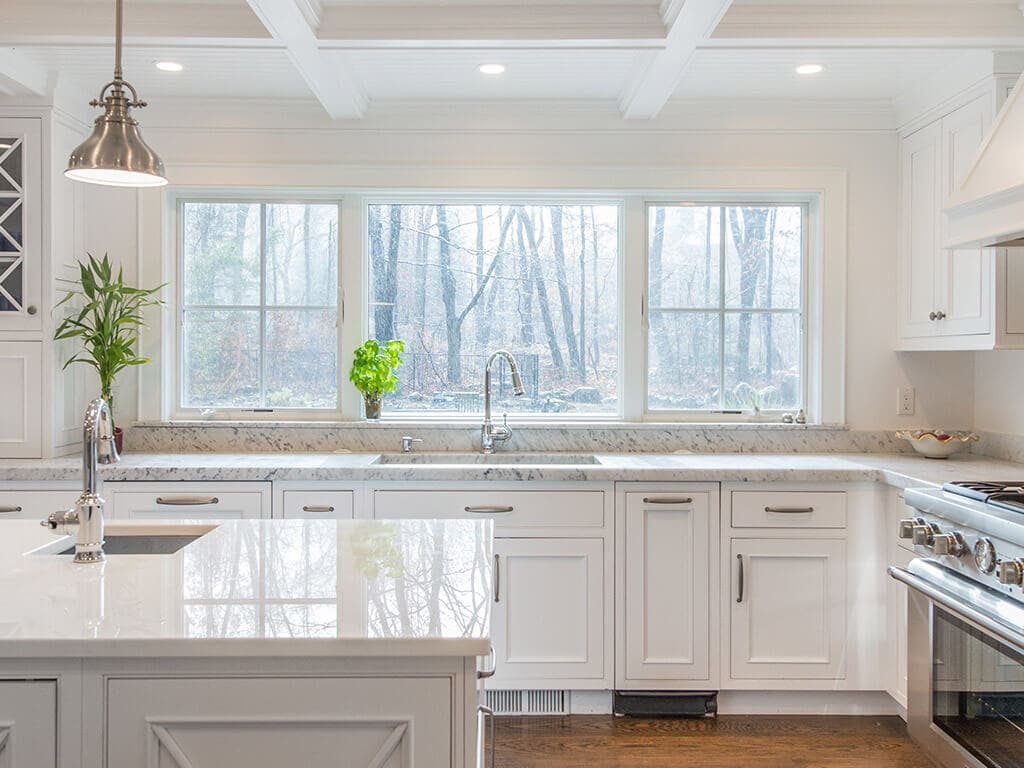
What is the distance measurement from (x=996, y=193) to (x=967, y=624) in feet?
3.64

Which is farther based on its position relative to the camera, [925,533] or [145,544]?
[925,533]

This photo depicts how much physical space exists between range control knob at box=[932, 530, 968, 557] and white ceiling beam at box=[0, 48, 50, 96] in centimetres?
329

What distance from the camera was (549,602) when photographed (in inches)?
116

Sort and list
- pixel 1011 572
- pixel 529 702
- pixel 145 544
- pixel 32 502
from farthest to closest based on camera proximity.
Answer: pixel 529 702, pixel 32 502, pixel 145 544, pixel 1011 572

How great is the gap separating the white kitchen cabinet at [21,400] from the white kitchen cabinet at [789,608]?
2.62m

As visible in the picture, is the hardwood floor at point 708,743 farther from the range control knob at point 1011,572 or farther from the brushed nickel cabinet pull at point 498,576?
the range control knob at point 1011,572

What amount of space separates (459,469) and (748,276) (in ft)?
5.20

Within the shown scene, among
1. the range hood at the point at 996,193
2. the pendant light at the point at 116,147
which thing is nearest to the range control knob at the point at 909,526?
the range hood at the point at 996,193

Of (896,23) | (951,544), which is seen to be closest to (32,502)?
(951,544)

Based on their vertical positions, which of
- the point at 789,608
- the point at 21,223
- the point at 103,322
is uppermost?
the point at 21,223

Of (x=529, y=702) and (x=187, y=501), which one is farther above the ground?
(x=187, y=501)

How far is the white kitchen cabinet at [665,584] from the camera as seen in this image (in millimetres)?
2941

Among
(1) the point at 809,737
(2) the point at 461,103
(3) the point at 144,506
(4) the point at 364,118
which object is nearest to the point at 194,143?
(4) the point at 364,118

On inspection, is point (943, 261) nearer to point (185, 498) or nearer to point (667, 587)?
point (667, 587)
